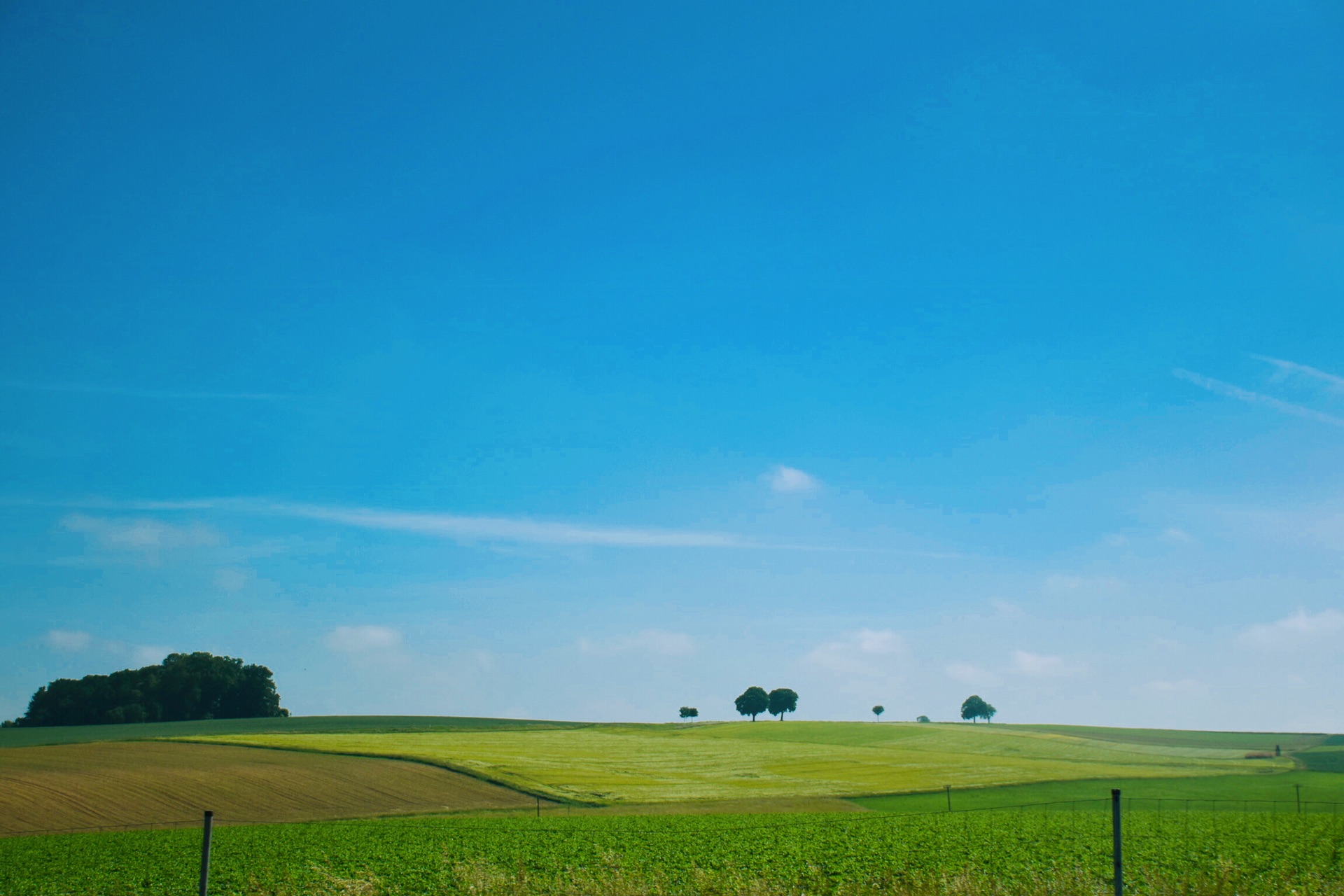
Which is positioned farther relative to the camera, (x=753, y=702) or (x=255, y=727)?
(x=753, y=702)

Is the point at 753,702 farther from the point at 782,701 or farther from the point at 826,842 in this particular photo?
the point at 826,842

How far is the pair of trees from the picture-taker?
139m

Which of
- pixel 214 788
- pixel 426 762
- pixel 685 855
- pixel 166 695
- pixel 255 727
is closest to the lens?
pixel 685 855

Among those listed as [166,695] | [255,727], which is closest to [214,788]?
[255,727]

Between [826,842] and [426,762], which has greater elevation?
[826,842]

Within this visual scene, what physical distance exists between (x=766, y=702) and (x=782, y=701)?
244cm

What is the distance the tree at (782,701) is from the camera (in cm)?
13938

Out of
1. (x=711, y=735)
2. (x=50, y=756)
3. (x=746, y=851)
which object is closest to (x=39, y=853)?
(x=746, y=851)

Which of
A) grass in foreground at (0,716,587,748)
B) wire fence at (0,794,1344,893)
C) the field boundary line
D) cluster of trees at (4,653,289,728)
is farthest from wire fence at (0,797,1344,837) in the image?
cluster of trees at (4,653,289,728)

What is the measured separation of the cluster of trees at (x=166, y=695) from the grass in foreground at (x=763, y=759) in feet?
121

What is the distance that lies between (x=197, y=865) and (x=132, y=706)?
297ft

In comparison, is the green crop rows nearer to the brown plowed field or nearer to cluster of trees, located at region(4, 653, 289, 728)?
the brown plowed field

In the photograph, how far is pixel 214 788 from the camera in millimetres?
41719

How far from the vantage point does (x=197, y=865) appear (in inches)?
917
